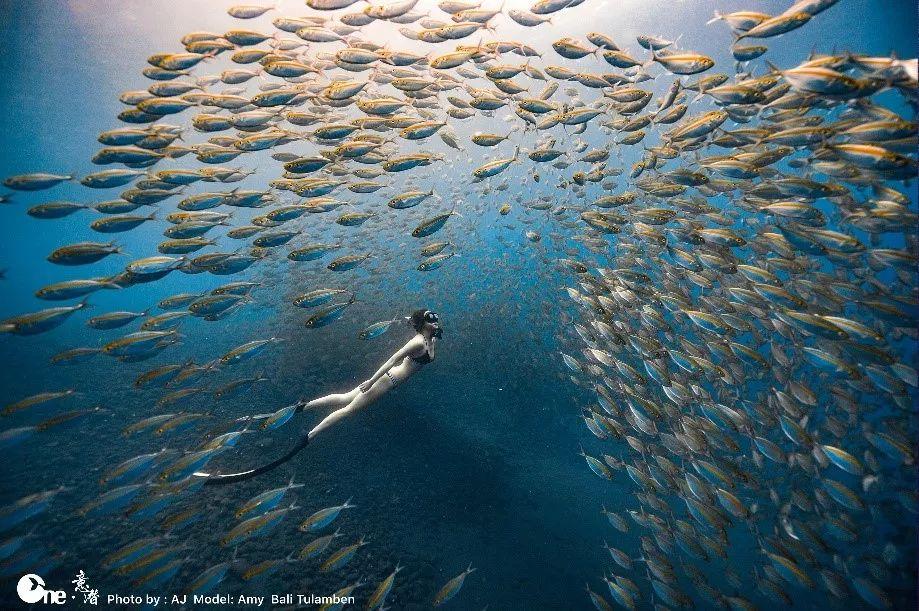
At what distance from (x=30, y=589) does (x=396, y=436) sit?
5.95m

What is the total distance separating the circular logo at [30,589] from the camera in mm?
5020

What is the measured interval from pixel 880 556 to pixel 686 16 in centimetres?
3195

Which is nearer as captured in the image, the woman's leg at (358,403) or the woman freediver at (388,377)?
the woman freediver at (388,377)

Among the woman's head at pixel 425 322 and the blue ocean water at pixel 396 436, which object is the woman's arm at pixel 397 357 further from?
the blue ocean water at pixel 396 436

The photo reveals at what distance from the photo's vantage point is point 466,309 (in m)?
14.7

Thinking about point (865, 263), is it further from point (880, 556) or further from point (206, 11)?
point (206, 11)

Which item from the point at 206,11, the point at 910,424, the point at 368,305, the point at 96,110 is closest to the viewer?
the point at 910,424

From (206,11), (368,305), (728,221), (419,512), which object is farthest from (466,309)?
(206,11)

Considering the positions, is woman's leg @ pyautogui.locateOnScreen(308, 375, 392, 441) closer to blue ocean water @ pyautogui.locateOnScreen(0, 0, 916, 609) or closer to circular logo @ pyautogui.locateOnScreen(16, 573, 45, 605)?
blue ocean water @ pyautogui.locateOnScreen(0, 0, 916, 609)

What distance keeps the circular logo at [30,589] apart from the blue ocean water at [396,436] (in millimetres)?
206

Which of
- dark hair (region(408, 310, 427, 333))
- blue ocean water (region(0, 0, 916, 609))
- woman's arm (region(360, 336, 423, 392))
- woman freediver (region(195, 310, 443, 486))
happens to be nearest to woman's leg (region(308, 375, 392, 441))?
woman freediver (region(195, 310, 443, 486))

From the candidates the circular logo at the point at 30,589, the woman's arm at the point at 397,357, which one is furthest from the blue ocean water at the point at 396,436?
the woman's arm at the point at 397,357

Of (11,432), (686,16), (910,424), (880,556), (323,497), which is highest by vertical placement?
(686,16)

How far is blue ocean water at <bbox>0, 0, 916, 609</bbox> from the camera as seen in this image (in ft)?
22.0
